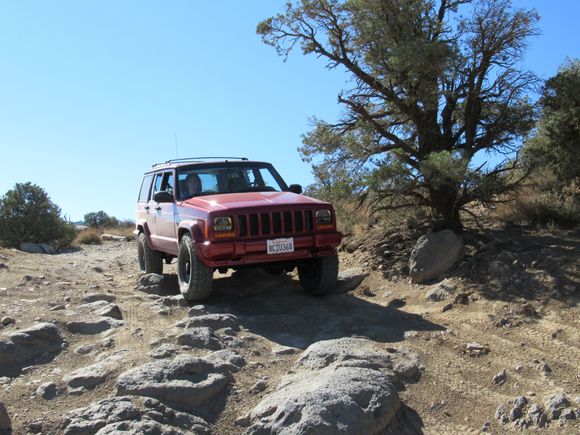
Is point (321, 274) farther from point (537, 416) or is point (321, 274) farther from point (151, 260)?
point (537, 416)

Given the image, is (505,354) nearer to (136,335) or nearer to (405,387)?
(405,387)

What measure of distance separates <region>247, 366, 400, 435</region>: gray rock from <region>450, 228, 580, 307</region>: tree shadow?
3102mm

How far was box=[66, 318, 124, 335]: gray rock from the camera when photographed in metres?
5.88

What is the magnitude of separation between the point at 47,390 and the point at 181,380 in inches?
40.5

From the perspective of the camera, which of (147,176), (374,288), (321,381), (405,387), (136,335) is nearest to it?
(321,381)

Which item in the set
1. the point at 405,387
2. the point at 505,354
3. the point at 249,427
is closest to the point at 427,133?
the point at 505,354

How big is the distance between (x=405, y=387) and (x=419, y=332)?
1372 mm

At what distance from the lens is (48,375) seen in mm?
4785

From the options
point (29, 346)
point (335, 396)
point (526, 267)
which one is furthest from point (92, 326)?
point (526, 267)

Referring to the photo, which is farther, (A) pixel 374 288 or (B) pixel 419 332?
(A) pixel 374 288

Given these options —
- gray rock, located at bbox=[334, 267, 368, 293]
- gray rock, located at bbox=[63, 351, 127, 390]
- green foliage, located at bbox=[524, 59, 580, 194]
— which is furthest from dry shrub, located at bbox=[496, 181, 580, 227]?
gray rock, located at bbox=[63, 351, 127, 390]

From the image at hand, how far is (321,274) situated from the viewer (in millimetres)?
7531

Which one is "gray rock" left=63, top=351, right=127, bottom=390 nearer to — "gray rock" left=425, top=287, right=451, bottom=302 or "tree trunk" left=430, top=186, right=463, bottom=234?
"gray rock" left=425, top=287, right=451, bottom=302

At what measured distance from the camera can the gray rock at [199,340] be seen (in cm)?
536
